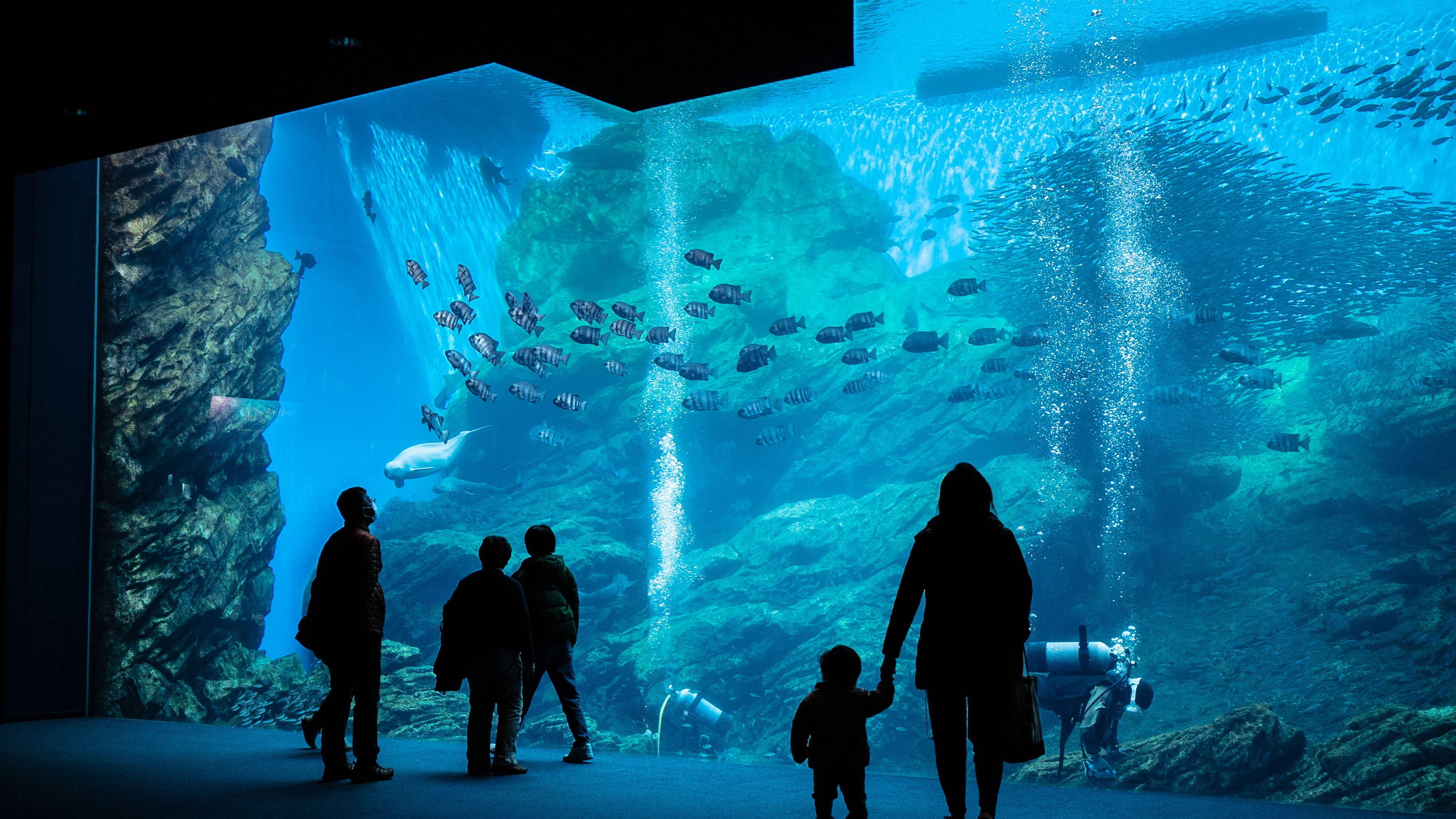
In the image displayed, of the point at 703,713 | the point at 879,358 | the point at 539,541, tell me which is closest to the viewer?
the point at 539,541

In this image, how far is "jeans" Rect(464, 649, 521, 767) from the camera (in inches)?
214

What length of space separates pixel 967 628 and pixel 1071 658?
184 inches

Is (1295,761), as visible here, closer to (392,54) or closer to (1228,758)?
(1228,758)

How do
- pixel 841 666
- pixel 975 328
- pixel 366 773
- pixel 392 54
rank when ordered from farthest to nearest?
pixel 975 328 < pixel 366 773 < pixel 392 54 < pixel 841 666

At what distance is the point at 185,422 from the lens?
1145 centimetres

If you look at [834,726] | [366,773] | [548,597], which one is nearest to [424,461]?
[548,597]

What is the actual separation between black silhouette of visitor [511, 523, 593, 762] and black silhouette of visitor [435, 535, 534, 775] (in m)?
0.31

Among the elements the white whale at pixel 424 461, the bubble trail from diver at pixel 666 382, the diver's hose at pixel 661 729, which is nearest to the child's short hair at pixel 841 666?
the diver's hose at pixel 661 729

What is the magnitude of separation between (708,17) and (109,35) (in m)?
3.29

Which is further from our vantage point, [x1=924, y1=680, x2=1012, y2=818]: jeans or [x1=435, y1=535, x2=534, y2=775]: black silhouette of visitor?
[x1=435, y1=535, x2=534, y2=775]: black silhouette of visitor

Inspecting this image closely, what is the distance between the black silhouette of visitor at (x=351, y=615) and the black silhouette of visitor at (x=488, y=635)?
43 cm

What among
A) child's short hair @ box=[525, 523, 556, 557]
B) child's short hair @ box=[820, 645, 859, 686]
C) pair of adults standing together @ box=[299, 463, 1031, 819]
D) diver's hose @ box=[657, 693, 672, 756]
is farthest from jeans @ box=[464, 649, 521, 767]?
diver's hose @ box=[657, 693, 672, 756]

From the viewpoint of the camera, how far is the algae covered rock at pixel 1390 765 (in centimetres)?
730

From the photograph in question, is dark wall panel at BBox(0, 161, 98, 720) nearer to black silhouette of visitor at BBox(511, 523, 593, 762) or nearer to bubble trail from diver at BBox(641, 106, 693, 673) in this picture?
black silhouette of visitor at BBox(511, 523, 593, 762)
